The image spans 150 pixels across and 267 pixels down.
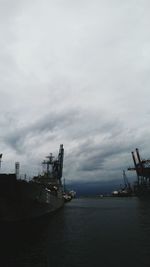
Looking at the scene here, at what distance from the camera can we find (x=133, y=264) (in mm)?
21812

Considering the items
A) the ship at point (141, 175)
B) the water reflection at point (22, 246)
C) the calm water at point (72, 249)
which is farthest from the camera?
the ship at point (141, 175)

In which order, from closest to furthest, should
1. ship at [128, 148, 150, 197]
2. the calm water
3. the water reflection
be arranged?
the calm water, the water reflection, ship at [128, 148, 150, 197]

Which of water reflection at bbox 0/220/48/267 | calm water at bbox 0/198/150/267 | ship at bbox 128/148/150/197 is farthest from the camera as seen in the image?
ship at bbox 128/148/150/197

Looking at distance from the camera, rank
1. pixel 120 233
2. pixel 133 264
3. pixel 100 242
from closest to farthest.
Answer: pixel 133 264 < pixel 100 242 < pixel 120 233

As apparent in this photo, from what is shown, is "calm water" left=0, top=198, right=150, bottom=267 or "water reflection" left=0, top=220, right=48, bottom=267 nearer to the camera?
"calm water" left=0, top=198, right=150, bottom=267

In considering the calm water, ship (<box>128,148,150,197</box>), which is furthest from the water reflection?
ship (<box>128,148,150,197</box>)

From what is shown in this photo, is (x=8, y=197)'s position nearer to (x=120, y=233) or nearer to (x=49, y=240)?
(x=49, y=240)

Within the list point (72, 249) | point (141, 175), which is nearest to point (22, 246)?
point (72, 249)

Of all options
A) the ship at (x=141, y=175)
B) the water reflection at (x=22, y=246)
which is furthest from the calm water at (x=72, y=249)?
the ship at (x=141, y=175)

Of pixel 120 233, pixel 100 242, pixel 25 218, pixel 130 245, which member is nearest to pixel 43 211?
pixel 25 218

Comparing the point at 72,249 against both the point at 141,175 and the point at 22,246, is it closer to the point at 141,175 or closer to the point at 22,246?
the point at 22,246

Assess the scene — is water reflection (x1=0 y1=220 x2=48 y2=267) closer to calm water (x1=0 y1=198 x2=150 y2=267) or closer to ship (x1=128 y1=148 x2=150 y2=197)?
calm water (x1=0 y1=198 x2=150 y2=267)

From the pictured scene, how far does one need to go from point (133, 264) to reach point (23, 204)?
24.6 m

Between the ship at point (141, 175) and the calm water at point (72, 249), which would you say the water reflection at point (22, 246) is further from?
the ship at point (141, 175)
